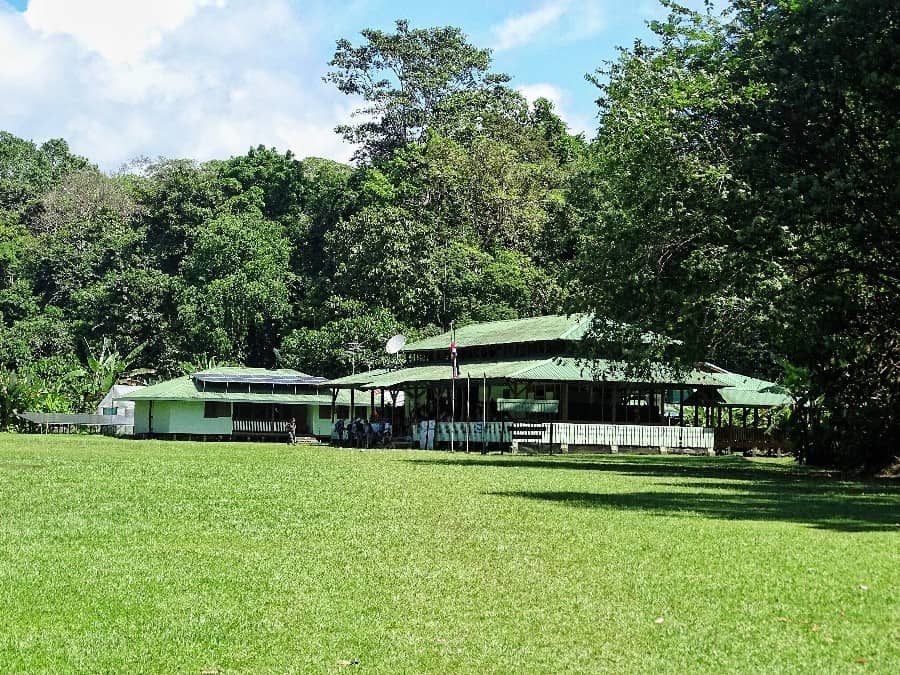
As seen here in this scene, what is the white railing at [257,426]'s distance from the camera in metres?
64.4

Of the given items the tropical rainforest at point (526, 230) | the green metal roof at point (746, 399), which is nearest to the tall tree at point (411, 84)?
the tropical rainforest at point (526, 230)

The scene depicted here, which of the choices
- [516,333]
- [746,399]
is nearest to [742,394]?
[746,399]

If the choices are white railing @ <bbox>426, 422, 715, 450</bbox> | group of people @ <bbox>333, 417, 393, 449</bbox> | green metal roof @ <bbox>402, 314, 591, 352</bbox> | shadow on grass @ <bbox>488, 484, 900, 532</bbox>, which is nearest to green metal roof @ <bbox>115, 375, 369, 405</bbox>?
green metal roof @ <bbox>402, 314, 591, 352</bbox>

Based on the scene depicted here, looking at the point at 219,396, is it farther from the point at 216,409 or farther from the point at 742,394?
the point at 742,394

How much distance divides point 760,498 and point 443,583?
35.0 feet

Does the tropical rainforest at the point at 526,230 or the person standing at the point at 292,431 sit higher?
the tropical rainforest at the point at 526,230

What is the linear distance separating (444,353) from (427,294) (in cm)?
1230

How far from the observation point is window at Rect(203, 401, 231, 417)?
209ft

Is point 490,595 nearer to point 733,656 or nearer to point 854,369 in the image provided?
point 733,656

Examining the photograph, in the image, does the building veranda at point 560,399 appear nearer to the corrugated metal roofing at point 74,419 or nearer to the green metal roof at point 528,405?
the green metal roof at point 528,405

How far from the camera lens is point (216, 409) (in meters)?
63.9

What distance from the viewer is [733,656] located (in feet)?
25.5

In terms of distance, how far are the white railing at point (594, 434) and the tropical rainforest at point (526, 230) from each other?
5.18 metres

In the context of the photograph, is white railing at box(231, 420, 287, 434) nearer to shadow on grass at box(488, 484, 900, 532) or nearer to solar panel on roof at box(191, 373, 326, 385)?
solar panel on roof at box(191, 373, 326, 385)
